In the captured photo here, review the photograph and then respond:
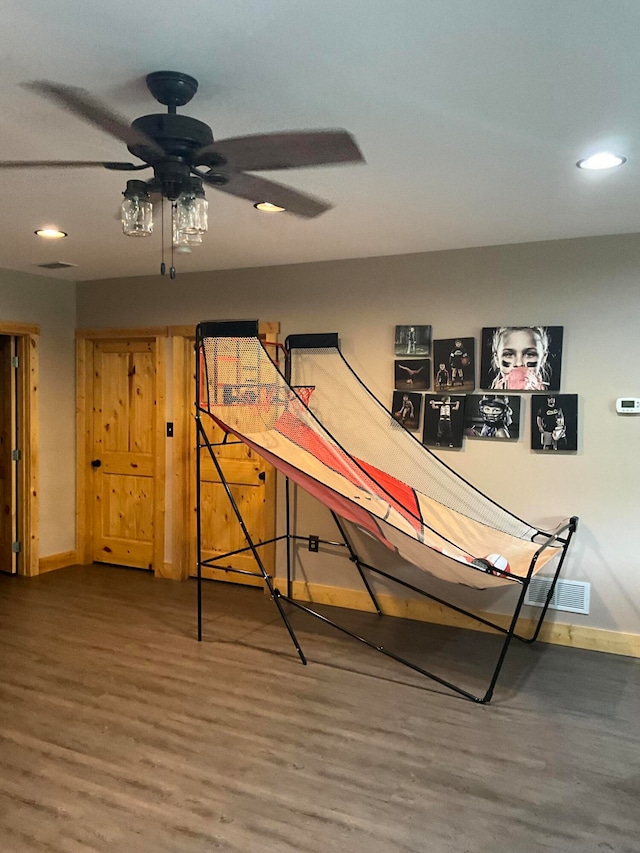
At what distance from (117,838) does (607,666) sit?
2666 millimetres

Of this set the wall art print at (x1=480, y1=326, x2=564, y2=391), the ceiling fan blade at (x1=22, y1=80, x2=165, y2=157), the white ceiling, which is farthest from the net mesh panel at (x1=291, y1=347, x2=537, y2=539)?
the ceiling fan blade at (x1=22, y1=80, x2=165, y2=157)

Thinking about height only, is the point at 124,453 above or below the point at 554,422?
below

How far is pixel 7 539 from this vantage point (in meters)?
5.39

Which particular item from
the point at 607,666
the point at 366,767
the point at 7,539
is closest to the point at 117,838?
the point at 366,767

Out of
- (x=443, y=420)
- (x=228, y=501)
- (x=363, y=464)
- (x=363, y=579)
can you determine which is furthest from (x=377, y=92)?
(x=228, y=501)

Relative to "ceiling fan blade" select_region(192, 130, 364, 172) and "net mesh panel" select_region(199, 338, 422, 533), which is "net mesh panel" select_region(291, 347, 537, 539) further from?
"ceiling fan blade" select_region(192, 130, 364, 172)

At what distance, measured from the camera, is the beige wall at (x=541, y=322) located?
3.80 m

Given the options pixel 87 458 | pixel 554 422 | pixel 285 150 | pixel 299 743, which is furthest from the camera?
pixel 87 458

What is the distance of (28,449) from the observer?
531 centimetres

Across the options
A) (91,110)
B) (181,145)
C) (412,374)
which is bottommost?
(412,374)

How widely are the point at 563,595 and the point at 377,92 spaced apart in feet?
10.1

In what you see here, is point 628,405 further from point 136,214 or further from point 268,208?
point 136,214

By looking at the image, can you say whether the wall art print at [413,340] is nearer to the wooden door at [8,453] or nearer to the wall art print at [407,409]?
the wall art print at [407,409]

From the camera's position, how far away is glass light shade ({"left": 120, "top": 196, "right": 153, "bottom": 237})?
2.03 meters
